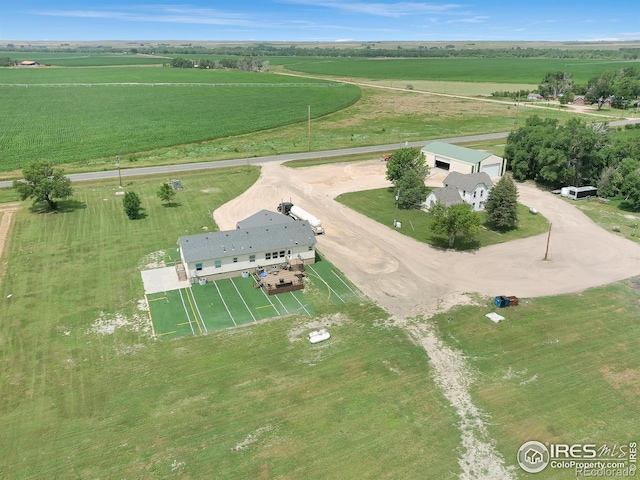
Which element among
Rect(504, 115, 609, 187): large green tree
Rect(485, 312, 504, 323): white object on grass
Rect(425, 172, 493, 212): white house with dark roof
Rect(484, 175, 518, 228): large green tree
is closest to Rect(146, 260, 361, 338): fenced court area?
Rect(485, 312, 504, 323): white object on grass

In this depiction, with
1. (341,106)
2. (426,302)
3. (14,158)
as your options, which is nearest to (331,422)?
(426,302)

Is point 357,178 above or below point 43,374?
above

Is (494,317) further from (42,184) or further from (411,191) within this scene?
(42,184)

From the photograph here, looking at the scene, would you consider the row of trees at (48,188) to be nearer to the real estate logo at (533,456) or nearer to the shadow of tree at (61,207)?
the shadow of tree at (61,207)

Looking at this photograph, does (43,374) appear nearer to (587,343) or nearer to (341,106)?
(587,343)

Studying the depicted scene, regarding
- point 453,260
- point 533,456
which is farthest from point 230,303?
point 533,456

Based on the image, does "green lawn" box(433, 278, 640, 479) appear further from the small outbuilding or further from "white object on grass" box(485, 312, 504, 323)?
the small outbuilding

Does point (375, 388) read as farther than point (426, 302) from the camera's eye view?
No

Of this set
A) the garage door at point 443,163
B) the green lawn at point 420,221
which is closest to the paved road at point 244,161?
the garage door at point 443,163
